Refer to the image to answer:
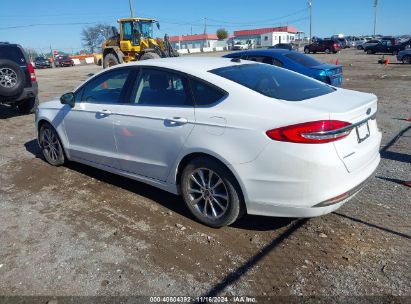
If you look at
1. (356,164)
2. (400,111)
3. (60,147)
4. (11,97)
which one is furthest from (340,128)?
(11,97)

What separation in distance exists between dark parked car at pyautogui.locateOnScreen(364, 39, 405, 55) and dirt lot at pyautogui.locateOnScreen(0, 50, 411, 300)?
125 ft

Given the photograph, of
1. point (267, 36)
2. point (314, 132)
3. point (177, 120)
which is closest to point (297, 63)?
point (177, 120)

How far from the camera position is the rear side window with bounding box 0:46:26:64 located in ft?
29.6

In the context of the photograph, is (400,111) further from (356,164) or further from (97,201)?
(97,201)

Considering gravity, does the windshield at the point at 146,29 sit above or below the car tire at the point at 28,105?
above

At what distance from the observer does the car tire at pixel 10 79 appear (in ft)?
27.8

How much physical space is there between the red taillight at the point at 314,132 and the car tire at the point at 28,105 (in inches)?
358

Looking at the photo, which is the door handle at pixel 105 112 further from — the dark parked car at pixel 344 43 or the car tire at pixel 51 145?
the dark parked car at pixel 344 43

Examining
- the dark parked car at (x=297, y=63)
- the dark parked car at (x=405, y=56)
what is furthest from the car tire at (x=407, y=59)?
the dark parked car at (x=297, y=63)

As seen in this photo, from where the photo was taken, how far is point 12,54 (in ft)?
30.3

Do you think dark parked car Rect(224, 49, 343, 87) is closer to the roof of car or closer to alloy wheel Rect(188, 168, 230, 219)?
the roof of car

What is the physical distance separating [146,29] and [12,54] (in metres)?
14.5

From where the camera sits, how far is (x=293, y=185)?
10.1 feet

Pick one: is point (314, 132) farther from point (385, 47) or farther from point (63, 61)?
point (63, 61)
